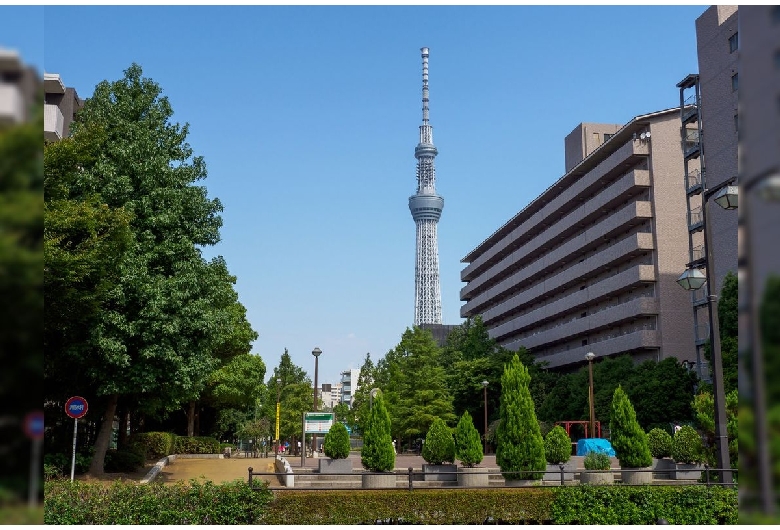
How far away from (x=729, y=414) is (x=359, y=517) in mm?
8172

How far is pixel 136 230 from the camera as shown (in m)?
23.1

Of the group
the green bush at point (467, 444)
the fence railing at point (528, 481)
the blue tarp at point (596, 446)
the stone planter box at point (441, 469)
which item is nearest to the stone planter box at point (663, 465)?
the blue tarp at point (596, 446)

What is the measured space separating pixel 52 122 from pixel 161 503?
23163 millimetres

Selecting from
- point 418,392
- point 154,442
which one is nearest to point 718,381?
point 154,442

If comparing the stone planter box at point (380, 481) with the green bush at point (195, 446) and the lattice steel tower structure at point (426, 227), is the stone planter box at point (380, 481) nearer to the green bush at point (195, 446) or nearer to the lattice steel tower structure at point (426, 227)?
the green bush at point (195, 446)

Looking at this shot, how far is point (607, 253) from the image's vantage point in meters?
53.8

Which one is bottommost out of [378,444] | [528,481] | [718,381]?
[528,481]

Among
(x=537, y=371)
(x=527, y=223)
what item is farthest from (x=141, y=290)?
(x=527, y=223)

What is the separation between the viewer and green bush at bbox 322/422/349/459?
26.3 metres

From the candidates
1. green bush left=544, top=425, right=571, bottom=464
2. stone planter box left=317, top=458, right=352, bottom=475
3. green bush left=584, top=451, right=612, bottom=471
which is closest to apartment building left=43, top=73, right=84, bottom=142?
stone planter box left=317, top=458, right=352, bottom=475

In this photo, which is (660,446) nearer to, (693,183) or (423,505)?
(423,505)

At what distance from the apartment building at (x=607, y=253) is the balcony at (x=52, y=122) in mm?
34949

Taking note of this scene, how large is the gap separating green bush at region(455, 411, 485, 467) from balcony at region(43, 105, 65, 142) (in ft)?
63.9

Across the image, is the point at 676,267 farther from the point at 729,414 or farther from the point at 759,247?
the point at 759,247
